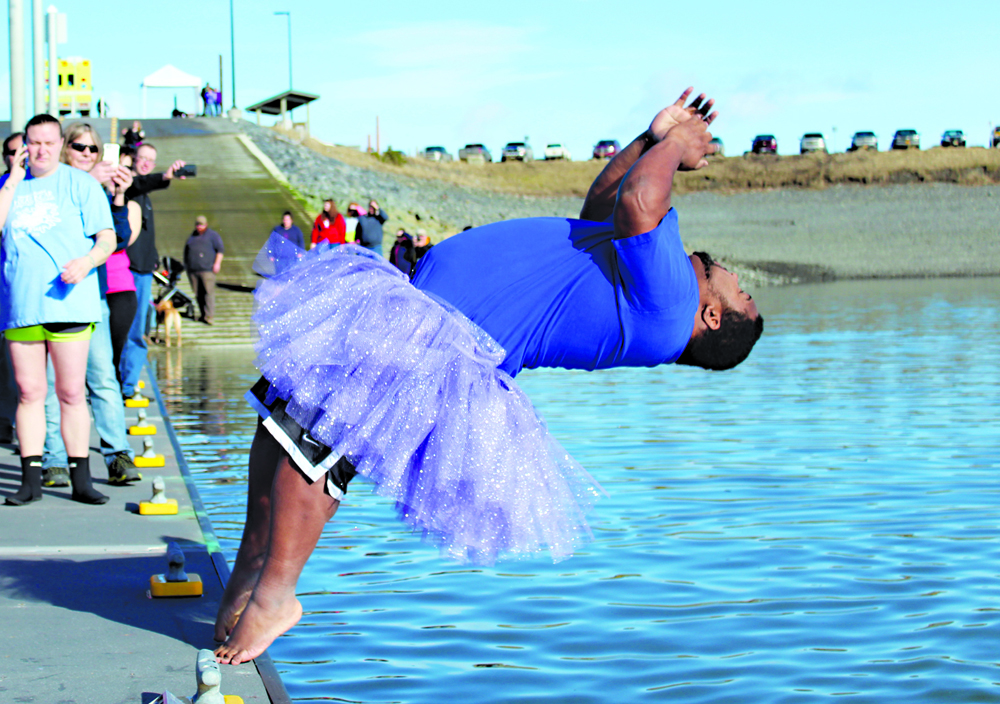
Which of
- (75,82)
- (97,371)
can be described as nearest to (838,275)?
(75,82)

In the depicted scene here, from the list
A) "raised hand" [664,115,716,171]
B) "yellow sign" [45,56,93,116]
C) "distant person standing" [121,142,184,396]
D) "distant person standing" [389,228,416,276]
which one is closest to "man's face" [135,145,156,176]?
"distant person standing" [121,142,184,396]

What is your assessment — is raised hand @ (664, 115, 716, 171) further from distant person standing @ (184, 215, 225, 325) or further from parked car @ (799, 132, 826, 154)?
parked car @ (799, 132, 826, 154)

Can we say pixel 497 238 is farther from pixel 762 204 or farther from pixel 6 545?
pixel 762 204

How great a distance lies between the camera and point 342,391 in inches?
126

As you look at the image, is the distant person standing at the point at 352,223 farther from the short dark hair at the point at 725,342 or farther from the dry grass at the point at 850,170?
the dry grass at the point at 850,170

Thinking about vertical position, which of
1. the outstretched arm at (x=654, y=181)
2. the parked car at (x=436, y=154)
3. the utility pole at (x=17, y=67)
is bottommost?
the outstretched arm at (x=654, y=181)

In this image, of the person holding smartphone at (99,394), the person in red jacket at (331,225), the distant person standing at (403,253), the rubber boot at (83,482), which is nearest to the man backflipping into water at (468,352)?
the rubber boot at (83,482)

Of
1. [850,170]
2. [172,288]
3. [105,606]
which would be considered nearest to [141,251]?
[105,606]

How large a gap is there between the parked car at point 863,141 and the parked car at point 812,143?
70.2 inches

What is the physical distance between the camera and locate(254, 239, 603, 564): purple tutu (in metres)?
3.19

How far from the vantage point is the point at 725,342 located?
3406 mm

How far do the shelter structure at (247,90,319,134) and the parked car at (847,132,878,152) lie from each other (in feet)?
109

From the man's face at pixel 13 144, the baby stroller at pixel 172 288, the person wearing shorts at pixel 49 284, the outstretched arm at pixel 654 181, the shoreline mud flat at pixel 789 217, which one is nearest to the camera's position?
the outstretched arm at pixel 654 181

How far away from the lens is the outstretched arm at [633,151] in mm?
3438
